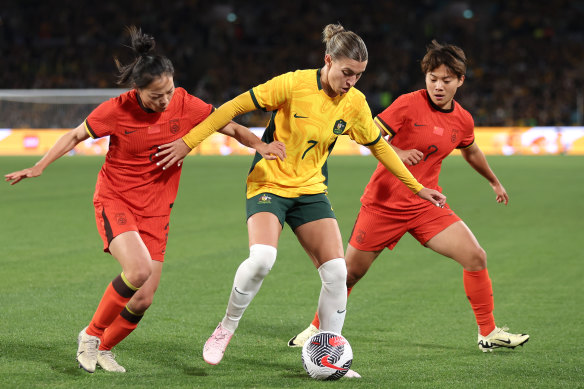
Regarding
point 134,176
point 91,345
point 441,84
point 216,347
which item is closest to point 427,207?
point 441,84

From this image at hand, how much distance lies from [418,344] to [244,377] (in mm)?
1586

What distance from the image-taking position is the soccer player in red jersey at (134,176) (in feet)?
15.8

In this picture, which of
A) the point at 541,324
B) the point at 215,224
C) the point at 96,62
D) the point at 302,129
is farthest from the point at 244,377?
the point at 96,62

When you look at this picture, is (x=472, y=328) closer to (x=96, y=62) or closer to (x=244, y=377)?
(x=244, y=377)

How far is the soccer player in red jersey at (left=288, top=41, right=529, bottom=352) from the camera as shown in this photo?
5.73 metres

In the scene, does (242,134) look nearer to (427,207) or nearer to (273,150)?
(273,150)

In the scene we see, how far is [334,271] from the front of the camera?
4.95 metres

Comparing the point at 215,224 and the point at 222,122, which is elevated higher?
the point at 222,122

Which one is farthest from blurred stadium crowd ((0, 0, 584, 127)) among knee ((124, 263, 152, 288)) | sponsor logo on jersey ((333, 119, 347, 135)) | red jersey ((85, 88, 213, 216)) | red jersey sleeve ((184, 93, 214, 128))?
knee ((124, 263, 152, 288))

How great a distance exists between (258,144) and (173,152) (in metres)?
0.51

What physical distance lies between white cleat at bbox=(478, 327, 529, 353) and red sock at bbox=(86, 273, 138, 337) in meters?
2.46

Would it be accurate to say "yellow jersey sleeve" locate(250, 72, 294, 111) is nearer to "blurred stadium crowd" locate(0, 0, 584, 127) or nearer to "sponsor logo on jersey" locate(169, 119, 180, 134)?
"sponsor logo on jersey" locate(169, 119, 180, 134)

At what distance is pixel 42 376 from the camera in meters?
4.75

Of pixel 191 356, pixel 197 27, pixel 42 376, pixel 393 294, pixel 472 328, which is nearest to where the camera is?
pixel 42 376
